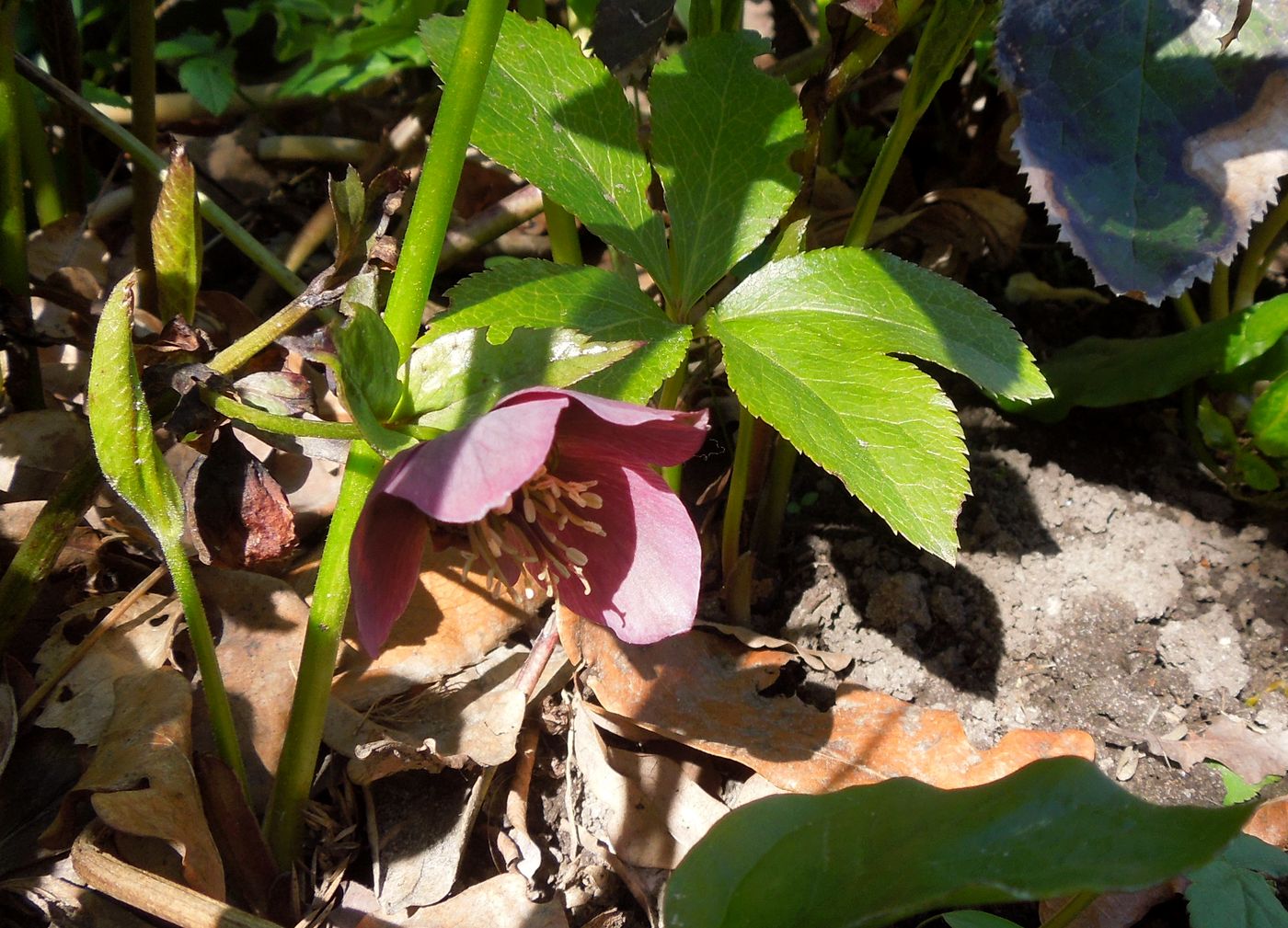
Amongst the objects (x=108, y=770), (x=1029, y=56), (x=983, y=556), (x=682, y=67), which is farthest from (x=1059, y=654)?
(x=108, y=770)

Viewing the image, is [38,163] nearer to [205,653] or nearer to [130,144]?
[130,144]

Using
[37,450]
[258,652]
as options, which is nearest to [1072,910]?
[258,652]

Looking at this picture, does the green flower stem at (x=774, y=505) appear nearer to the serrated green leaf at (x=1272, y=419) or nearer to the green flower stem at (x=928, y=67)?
the green flower stem at (x=928, y=67)

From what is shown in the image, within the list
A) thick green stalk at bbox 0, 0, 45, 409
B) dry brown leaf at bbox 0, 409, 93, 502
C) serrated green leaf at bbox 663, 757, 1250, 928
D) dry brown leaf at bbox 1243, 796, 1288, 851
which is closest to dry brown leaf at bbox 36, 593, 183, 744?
dry brown leaf at bbox 0, 409, 93, 502

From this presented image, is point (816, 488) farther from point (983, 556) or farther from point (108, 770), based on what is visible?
point (108, 770)

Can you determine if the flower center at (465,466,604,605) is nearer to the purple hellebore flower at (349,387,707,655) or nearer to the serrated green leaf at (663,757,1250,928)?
the purple hellebore flower at (349,387,707,655)
